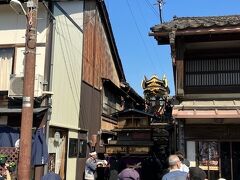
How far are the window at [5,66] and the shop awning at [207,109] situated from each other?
6140 mm

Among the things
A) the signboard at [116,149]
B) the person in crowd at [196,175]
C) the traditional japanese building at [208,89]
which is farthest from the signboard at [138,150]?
the person in crowd at [196,175]

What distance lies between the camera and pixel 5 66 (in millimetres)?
14352

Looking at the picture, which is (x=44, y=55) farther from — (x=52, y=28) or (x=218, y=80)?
(x=218, y=80)

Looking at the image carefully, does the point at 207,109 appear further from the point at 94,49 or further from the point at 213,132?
the point at 94,49

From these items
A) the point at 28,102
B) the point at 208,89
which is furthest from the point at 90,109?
the point at 28,102

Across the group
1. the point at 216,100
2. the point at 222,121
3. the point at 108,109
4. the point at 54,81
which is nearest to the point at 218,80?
the point at 216,100

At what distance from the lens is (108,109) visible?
22.2m

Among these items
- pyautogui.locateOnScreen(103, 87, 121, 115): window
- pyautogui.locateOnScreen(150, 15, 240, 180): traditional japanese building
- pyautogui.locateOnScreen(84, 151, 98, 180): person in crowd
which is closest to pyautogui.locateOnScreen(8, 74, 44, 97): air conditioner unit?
pyautogui.locateOnScreen(84, 151, 98, 180): person in crowd

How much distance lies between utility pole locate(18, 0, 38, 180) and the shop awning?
4320mm

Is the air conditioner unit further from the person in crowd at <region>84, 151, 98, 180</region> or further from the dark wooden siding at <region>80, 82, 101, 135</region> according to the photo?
the dark wooden siding at <region>80, 82, 101, 135</region>

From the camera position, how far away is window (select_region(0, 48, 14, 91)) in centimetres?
1418

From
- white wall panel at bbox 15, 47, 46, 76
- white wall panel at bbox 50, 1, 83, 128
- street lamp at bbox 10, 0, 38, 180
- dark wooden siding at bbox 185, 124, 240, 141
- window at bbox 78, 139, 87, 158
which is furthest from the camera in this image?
window at bbox 78, 139, 87, 158

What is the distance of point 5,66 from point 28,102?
6021 millimetres

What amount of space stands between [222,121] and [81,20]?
8.36 metres
